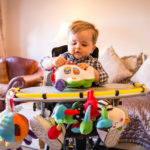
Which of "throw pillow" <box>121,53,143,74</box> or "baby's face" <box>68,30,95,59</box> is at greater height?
"baby's face" <box>68,30,95,59</box>

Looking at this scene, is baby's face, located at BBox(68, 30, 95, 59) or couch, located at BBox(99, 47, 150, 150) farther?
couch, located at BBox(99, 47, 150, 150)

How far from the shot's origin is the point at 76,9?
2.47 m

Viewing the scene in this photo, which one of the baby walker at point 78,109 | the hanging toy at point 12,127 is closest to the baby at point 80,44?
the baby walker at point 78,109

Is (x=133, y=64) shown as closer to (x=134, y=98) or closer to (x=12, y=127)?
(x=134, y=98)

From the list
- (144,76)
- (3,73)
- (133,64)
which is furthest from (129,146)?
(3,73)

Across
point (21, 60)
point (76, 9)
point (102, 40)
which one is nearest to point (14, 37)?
point (21, 60)

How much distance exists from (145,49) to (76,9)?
1.27m

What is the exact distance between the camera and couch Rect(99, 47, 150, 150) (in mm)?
1193

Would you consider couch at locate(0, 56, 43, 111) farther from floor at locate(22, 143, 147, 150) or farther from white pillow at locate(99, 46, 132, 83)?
floor at locate(22, 143, 147, 150)

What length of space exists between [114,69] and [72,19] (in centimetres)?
124

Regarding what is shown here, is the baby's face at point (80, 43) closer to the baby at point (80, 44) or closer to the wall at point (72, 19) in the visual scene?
the baby at point (80, 44)

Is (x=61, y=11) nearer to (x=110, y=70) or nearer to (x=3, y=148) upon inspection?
(x=110, y=70)

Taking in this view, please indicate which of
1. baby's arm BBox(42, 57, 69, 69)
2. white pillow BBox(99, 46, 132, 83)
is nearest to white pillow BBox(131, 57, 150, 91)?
white pillow BBox(99, 46, 132, 83)

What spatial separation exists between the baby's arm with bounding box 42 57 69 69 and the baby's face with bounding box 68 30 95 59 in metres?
0.12
